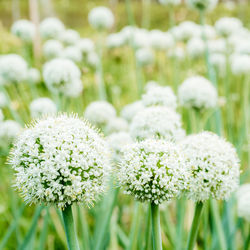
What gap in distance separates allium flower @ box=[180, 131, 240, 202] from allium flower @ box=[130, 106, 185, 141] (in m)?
0.30

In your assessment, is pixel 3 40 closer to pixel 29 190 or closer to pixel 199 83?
pixel 199 83

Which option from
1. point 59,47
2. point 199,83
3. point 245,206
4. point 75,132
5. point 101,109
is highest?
point 59,47

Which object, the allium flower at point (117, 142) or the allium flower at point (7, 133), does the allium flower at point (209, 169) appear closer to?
the allium flower at point (117, 142)

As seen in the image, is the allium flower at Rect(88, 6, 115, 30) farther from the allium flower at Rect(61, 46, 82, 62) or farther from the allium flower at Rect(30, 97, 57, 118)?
the allium flower at Rect(30, 97, 57, 118)

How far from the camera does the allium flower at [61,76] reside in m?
2.10

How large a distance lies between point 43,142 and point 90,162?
5.9 inches

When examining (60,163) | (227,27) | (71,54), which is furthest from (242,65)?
(60,163)

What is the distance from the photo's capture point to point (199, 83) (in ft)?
6.81

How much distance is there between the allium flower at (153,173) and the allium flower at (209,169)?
0.29 ft

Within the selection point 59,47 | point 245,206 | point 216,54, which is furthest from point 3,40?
point 245,206

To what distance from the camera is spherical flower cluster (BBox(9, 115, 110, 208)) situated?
887mm

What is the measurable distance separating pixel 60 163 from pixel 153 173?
0.28 m

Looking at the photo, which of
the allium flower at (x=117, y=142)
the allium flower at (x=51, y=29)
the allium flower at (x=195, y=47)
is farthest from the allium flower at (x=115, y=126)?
the allium flower at (x=195, y=47)

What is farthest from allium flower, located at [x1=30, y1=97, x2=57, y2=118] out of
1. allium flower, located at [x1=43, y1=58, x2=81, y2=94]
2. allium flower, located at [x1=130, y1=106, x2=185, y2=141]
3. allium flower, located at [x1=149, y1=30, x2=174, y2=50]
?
allium flower, located at [x1=149, y1=30, x2=174, y2=50]
